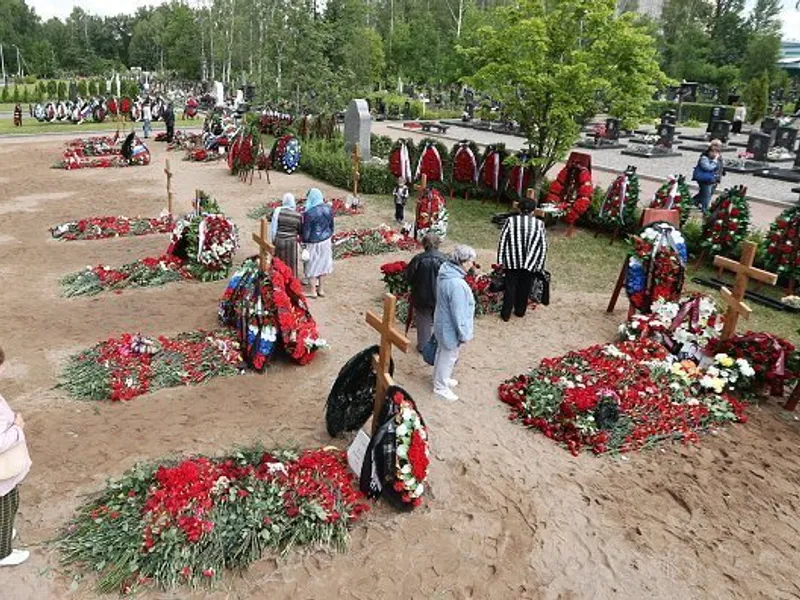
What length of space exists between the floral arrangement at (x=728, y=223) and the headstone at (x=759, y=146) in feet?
49.3

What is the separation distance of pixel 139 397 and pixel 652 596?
5.22m

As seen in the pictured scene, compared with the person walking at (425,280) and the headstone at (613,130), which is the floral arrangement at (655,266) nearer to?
the person walking at (425,280)

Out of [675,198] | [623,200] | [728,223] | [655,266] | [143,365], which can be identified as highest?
[675,198]

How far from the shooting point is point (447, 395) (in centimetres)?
716

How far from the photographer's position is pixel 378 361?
5699mm

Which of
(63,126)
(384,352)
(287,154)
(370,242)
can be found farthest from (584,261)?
(63,126)

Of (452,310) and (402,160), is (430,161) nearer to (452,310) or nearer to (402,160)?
(402,160)

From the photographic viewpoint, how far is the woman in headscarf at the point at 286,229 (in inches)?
377

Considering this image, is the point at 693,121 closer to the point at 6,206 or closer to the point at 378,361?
the point at 6,206

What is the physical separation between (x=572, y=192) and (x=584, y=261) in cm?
220

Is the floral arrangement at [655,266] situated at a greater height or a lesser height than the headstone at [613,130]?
lesser

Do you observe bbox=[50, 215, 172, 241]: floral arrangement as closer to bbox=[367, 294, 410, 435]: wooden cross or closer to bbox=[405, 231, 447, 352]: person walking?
bbox=[405, 231, 447, 352]: person walking

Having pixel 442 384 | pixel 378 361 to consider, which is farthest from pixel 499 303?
pixel 378 361

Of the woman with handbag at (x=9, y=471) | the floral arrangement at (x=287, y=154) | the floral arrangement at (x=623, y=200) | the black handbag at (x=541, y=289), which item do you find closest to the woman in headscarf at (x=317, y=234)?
the black handbag at (x=541, y=289)
